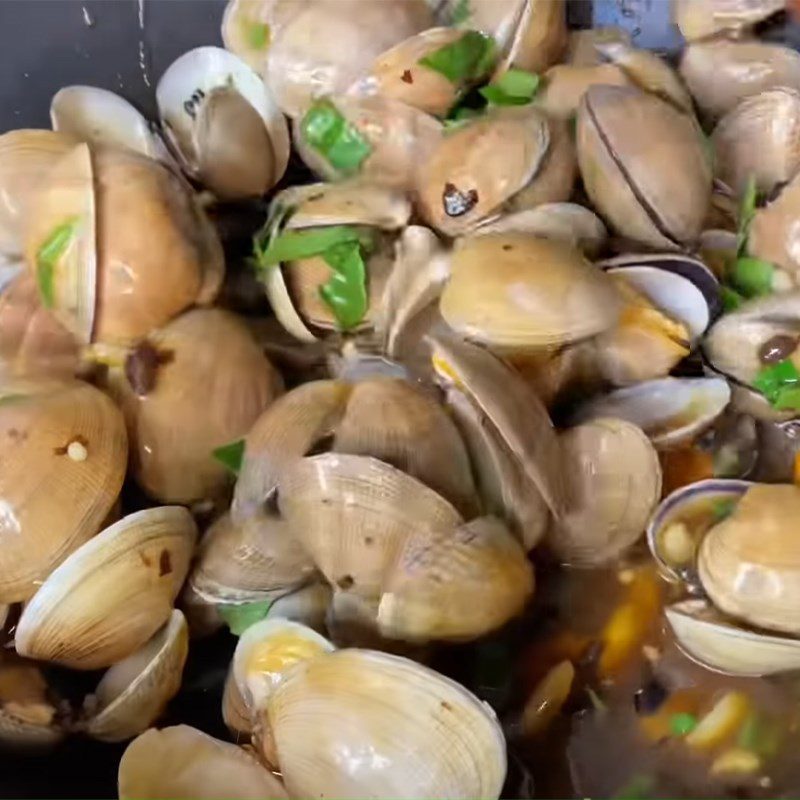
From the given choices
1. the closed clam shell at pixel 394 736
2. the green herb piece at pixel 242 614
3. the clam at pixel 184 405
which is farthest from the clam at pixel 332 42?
the closed clam shell at pixel 394 736

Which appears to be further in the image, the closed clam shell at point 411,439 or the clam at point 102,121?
the clam at point 102,121

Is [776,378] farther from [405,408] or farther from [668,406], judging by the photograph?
[405,408]

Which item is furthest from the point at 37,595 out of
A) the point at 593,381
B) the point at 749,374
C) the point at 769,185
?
the point at 769,185

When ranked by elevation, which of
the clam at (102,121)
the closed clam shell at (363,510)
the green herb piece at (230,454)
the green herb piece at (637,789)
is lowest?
the green herb piece at (637,789)

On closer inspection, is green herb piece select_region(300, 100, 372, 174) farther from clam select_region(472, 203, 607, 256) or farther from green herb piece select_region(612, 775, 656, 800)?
green herb piece select_region(612, 775, 656, 800)

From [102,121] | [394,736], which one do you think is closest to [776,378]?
[394,736]

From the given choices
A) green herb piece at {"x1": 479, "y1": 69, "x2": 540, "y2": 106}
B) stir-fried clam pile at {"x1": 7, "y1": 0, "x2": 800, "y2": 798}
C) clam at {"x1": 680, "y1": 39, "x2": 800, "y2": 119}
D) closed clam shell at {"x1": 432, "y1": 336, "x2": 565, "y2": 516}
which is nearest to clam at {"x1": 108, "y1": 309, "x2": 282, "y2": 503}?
stir-fried clam pile at {"x1": 7, "y1": 0, "x2": 800, "y2": 798}

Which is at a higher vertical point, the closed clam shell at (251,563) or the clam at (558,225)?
the clam at (558,225)

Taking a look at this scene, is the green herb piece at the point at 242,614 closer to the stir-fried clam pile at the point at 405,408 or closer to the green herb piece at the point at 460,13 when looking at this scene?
the stir-fried clam pile at the point at 405,408
